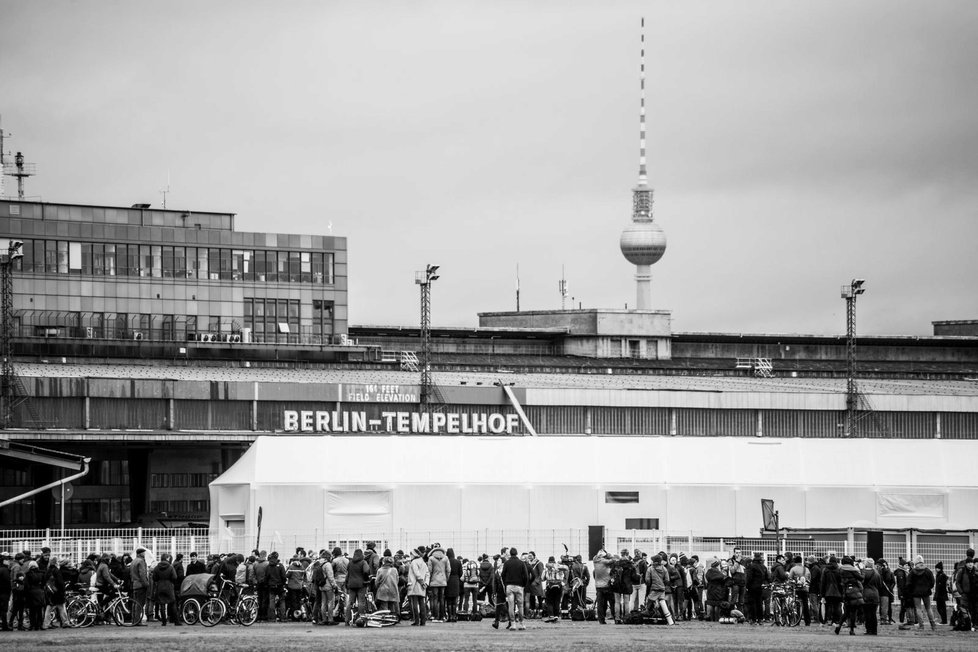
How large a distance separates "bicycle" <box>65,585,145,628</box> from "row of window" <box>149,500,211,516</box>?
170 feet

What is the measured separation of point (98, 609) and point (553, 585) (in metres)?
11.1

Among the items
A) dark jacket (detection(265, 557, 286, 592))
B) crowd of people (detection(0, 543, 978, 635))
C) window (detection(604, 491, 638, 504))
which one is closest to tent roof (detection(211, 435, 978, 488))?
window (detection(604, 491, 638, 504))

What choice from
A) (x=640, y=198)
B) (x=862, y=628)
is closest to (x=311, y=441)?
(x=862, y=628)

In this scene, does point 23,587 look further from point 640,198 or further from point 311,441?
point 640,198

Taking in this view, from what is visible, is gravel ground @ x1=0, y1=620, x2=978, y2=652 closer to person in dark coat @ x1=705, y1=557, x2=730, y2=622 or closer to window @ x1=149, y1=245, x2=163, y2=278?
person in dark coat @ x1=705, y1=557, x2=730, y2=622

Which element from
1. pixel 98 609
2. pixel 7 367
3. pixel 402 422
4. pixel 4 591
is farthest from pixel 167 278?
pixel 4 591

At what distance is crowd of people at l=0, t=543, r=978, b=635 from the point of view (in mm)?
37781

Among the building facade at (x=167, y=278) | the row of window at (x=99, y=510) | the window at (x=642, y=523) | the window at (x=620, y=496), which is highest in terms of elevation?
the building facade at (x=167, y=278)

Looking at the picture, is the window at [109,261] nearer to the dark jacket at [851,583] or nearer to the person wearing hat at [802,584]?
the person wearing hat at [802,584]

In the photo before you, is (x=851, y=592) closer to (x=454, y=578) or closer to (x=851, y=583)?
(x=851, y=583)

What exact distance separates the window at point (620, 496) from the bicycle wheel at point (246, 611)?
71.6 feet

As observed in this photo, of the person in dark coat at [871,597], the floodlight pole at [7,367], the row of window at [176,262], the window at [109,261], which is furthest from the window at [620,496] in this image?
the window at [109,261]

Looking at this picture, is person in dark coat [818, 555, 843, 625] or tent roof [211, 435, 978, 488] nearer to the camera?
person in dark coat [818, 555, 843, 625]

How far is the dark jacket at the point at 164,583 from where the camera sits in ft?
126
